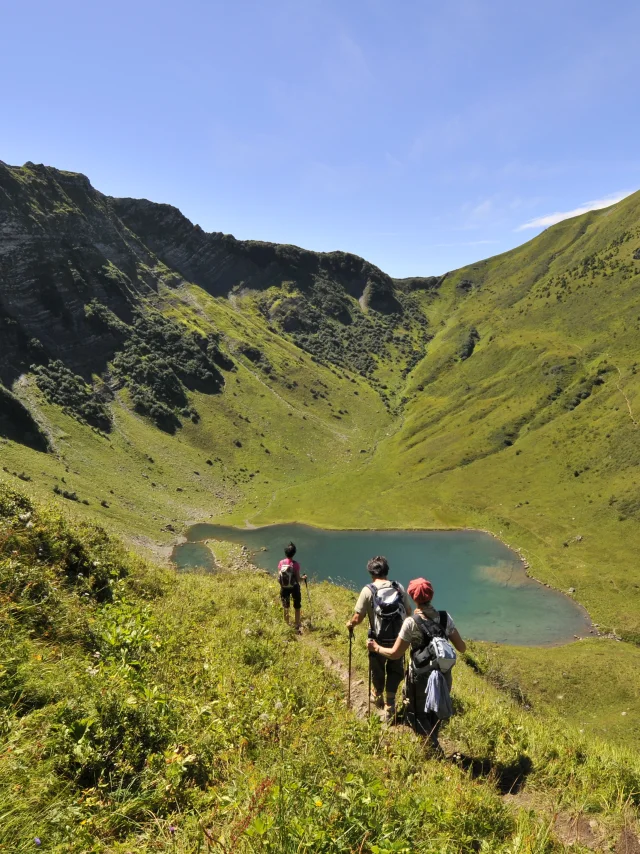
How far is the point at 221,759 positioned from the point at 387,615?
11.3ft

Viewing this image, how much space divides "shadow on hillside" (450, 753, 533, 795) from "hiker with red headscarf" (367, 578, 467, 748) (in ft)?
2.24

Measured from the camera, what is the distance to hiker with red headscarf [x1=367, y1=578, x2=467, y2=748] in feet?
21.4

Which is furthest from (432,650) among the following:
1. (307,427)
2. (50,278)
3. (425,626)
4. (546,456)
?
(50,278)

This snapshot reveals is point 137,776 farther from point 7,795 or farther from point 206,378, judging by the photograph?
point 206,378

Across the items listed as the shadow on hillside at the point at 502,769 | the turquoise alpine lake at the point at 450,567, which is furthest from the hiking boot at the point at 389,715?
the turquoise alpine lake at the point at 450,567

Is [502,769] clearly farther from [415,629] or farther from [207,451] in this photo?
[207,451]

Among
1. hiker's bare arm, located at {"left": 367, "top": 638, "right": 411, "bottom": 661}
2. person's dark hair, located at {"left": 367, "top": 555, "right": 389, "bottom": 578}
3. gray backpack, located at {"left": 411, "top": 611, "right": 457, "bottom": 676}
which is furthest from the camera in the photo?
person's dark hair, located at {"left": 367, "top": 555, "right": 389, "bottom": 578}

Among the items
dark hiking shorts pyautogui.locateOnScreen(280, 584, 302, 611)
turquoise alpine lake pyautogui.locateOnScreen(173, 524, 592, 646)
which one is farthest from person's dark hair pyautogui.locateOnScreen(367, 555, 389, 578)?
turquoise alpine lake pyautogui.locateOnScreen(173, 524, 592, 646)

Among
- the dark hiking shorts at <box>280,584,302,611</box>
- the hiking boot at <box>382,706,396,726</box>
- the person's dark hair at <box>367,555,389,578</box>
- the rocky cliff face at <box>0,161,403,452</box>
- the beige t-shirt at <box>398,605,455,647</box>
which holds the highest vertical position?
the rocky cliff face at <box>0,161,403,452</box>

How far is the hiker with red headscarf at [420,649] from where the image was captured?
654 cm

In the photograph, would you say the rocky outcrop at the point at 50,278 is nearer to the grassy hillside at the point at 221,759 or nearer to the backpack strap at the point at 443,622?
the grassy hillside at the point at 221,759

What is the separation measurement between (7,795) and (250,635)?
7.78 meters

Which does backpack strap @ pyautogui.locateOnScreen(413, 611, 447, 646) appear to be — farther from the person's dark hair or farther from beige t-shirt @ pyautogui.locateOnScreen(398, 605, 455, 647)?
the person's dark hair

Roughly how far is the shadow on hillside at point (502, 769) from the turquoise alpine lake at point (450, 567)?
38.0m
